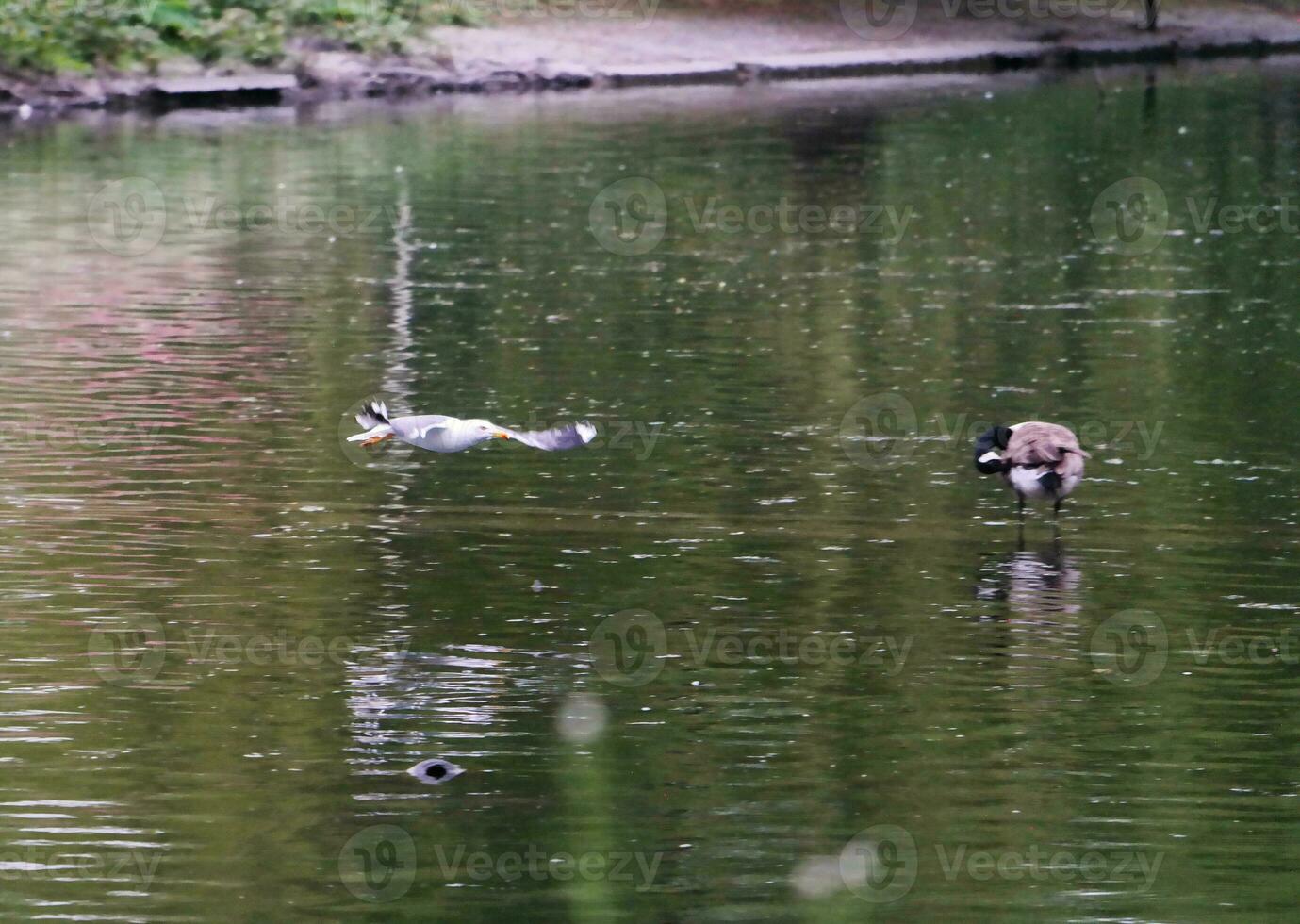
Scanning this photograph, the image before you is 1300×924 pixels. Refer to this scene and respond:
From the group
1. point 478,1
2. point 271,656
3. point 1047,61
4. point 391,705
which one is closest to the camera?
point 391,705

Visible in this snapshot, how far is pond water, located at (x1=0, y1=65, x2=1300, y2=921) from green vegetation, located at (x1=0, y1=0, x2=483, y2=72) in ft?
47.6

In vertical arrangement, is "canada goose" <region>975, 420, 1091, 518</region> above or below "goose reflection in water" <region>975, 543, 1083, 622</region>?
above

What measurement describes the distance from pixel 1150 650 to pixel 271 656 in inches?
161

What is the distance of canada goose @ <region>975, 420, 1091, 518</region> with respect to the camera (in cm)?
1258

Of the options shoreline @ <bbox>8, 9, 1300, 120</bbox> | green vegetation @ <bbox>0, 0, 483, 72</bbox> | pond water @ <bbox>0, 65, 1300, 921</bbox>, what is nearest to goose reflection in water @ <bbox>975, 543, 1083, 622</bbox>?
pond water @ <bbox>0, 65, 1300, 921</bbox>

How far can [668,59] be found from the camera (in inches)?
1812

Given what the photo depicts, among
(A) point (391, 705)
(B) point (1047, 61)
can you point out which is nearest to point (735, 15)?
(B) point (1047, 61)

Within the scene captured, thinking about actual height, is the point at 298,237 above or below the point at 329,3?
below

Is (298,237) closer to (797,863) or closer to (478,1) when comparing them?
(797,863)

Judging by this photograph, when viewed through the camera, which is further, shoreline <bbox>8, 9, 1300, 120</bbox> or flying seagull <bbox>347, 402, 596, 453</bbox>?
shoreline <bbox>8, 9, 1300, 120</bbox>

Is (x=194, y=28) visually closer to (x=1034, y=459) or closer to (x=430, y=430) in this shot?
(x=1034, y=459)

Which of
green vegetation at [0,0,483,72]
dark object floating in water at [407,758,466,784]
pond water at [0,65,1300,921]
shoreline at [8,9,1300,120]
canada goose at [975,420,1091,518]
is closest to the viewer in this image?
pond water at [0,65,1300,921]

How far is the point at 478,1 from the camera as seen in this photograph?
47.1m

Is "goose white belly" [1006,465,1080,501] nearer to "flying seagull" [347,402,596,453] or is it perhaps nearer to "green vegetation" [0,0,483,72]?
"flying seagull" [347,402,596,453]
